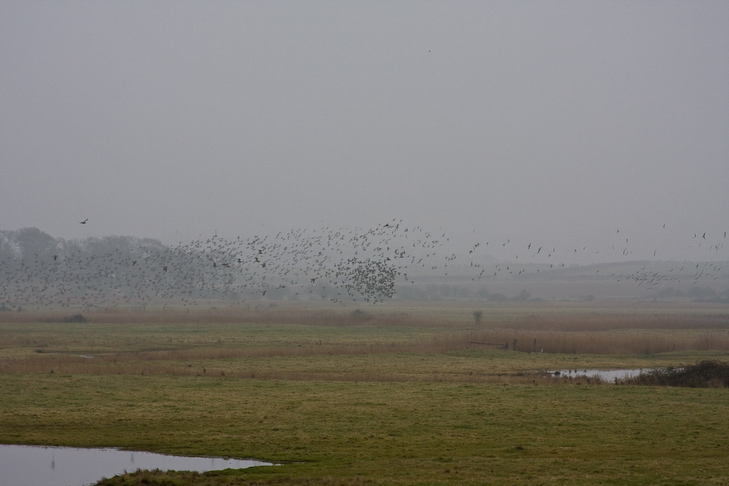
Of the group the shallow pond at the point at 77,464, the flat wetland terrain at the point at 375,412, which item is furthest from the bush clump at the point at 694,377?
the shallow pond at the point at 77,464

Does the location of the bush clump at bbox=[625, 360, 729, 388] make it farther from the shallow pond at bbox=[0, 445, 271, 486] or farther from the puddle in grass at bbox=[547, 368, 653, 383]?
the shallow pond at bbox=[0, 445, 271, 486]

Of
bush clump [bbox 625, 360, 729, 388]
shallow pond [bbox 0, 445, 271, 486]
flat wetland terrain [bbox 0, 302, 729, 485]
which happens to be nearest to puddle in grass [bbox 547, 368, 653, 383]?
flat wetland terrain [bbox 0, 302, 729, 485]

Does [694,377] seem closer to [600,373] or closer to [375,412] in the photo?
[600,373]

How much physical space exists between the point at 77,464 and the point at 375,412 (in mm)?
11687

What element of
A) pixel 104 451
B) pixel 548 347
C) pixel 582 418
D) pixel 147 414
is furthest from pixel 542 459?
pixel 548 347

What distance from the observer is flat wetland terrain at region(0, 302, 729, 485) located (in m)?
19.7

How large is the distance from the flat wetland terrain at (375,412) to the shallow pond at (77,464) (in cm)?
74

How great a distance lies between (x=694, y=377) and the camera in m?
38.1

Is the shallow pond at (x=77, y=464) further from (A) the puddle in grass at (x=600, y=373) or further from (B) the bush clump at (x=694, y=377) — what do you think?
(A) the puddle in grass at (x=600, y=373)

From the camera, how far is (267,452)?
22.6 m

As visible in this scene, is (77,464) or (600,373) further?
(600,373)

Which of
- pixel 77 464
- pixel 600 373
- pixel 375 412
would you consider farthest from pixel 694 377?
pixel 77 464

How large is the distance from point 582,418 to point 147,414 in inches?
667

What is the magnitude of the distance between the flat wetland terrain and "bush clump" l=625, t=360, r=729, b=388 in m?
1.84
